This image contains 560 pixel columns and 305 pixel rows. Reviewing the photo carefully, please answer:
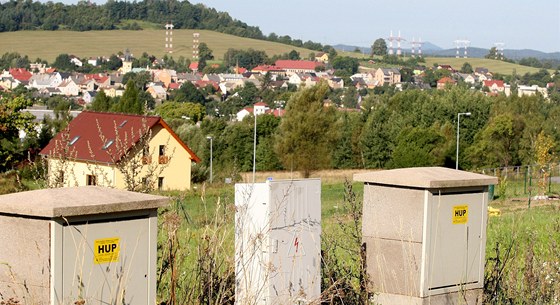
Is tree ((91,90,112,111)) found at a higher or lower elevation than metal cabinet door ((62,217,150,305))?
lower

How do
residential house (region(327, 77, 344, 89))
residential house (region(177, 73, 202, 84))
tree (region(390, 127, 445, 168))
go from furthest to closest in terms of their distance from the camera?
residential house (region(327, 77, 344, 89))
residential house (region(177, 73, 202, 84))
tree (region(390, 127, 445, 168))

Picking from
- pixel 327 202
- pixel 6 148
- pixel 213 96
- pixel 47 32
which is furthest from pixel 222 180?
pixel 47 32

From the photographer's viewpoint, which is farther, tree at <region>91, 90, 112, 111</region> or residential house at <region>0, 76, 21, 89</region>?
residential house at <region>0, 76, 21, 89</region>

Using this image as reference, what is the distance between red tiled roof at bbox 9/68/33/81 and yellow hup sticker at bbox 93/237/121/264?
554ft

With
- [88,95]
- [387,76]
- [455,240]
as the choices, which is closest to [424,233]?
[455,240]

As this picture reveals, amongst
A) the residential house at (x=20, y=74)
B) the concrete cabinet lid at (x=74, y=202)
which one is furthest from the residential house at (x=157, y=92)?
the concrete cabinet lid at (x=74, y=202)

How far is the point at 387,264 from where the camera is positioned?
6.30 meters

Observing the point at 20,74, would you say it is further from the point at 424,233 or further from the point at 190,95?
the point at 424,233

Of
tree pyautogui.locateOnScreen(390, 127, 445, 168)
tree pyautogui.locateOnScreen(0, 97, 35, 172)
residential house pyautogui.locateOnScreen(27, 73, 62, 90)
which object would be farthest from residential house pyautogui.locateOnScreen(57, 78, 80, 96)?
tree pyautogui.locateOnScreen(0, 97, 35, 172)

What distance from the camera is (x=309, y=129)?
47.9 m

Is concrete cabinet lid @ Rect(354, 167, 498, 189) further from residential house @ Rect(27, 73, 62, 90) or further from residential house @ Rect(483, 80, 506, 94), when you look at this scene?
residential house @ Rect(27, 73, 62, 90)

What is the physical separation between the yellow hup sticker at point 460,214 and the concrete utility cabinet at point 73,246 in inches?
93.7

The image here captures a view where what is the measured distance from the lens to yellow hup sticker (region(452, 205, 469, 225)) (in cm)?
632

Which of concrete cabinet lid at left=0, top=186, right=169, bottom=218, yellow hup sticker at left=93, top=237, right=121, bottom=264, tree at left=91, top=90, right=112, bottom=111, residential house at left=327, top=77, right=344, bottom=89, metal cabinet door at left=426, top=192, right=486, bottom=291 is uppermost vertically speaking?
concrete cabinet lid at left=0, top=186, right=169, bottom=218
